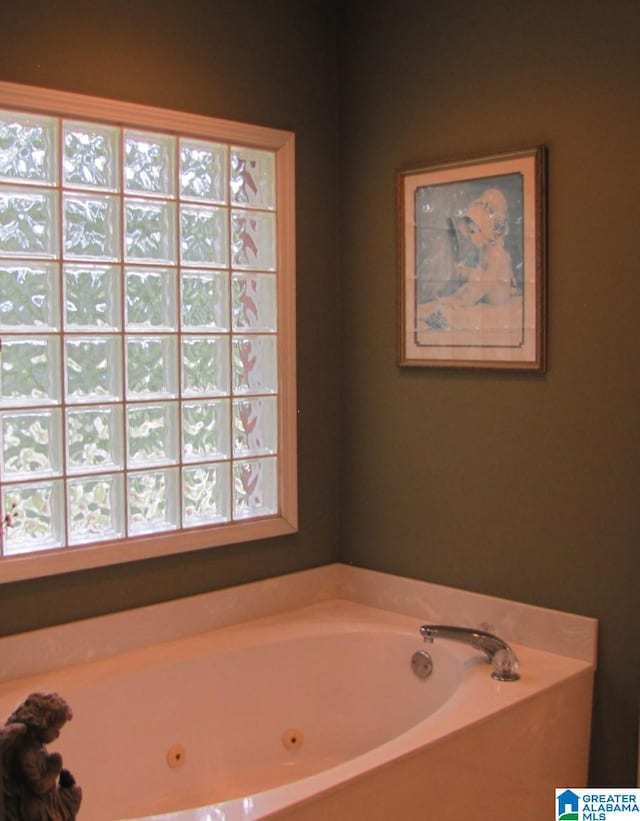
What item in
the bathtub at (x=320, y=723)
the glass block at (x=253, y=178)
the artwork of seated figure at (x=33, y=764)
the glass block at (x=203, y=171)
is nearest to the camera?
the artwork of seated figure at (x=33, y=764)

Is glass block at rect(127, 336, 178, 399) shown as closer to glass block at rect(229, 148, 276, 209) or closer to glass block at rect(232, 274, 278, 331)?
glass block at rect(232, 274, 278, 331)

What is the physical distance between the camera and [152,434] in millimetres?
2980

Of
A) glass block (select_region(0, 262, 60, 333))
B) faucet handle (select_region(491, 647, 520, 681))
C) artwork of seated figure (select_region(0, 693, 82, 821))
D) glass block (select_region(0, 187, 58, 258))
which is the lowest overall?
faucet handle (select_region(491, 647, 520, 681))

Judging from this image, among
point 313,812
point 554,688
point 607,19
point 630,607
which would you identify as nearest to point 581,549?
point 630,607

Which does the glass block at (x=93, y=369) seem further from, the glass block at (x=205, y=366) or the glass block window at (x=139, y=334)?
the glass block at (x=205, y=366)

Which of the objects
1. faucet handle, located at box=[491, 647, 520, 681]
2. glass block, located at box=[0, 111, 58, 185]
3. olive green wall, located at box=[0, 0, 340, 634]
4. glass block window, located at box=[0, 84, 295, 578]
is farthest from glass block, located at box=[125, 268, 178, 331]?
faucet handle, located at box=[491, 647, 520, 681]

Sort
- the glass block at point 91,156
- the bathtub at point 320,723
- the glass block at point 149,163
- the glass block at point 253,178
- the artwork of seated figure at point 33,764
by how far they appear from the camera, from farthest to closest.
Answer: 1. the glass block at point 253,178
2. the glass block at point 149,163
3. the glass block at point 91,156
4. the bathtub at point 320,723
5. the artwork of seated figure at point 33,764

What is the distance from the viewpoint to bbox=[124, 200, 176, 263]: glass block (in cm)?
289

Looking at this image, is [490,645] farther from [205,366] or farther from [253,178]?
[253,178]

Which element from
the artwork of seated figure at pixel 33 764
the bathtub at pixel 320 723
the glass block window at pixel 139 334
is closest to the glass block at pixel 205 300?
the glass block window at pixel 139 334

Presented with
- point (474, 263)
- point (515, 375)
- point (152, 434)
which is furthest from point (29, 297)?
point (515, 375)

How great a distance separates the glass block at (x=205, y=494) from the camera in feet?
10.1

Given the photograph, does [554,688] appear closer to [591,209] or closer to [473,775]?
[473,775]

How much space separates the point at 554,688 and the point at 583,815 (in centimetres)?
32
